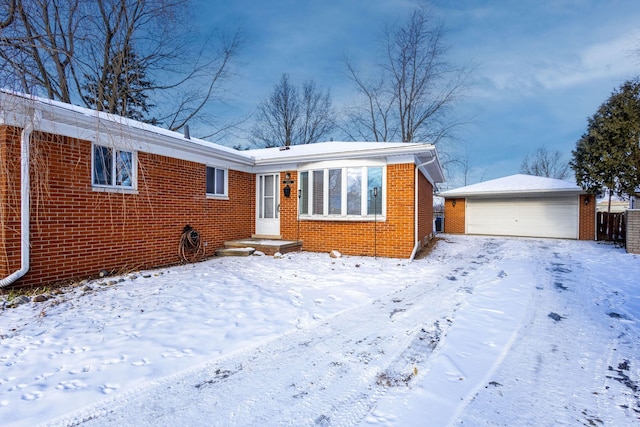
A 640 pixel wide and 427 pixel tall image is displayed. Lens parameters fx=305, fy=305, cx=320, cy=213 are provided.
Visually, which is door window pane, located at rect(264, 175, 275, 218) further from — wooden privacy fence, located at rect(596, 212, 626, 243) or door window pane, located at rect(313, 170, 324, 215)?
wooden privacy fence, located at rect(596, 212, 626, 243)

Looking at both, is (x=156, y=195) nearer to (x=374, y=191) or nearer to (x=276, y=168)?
(x=276, y=168)

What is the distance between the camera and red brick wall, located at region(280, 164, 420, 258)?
27.0 feet

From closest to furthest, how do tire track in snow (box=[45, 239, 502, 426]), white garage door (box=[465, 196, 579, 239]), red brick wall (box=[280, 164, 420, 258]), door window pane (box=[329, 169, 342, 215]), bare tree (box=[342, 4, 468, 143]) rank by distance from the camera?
tire track in snow (box=[45, 239, 502, 426]), red brick wall (box=[280, 164, 420, 258]), door window pane (box=[329, 169, 342, 215]), white garage door (box=[465, 196, 579, 239]), bare tree (box=[342, 4, 468, 143])

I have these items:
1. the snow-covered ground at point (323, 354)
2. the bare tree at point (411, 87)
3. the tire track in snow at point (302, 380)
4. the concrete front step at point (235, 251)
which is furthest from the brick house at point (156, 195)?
the bare tree at point (411, 87)

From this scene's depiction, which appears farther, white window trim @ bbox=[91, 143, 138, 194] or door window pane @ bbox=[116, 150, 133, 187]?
door window pane @ bbox=[116, 150, 133, 187]

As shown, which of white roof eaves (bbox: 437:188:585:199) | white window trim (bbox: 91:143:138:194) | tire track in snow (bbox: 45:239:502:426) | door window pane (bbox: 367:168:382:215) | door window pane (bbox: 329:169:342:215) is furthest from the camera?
white roof eaves (bbox: 437:188:585:199)

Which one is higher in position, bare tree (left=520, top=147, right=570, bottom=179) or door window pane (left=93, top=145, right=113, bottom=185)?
bare tree (left=520, top=147, right=570, bottom=179)

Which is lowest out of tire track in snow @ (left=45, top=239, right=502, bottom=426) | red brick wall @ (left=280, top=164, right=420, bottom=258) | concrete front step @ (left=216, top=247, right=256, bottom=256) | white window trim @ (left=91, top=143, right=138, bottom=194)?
tire track in snow @ (left=45, top=239, right=502, bottom=426)

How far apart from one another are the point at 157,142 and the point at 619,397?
8260 mm

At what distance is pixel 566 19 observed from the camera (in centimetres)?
980

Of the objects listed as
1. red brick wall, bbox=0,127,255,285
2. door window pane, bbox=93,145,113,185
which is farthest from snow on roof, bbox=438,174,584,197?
door window pane, bbox=93,145,113,185

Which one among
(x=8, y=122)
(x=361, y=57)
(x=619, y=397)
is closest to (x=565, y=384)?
(x=619, y=397)

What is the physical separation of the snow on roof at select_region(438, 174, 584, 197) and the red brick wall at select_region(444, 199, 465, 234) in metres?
0.70

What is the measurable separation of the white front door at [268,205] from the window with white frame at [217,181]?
4.36ft
